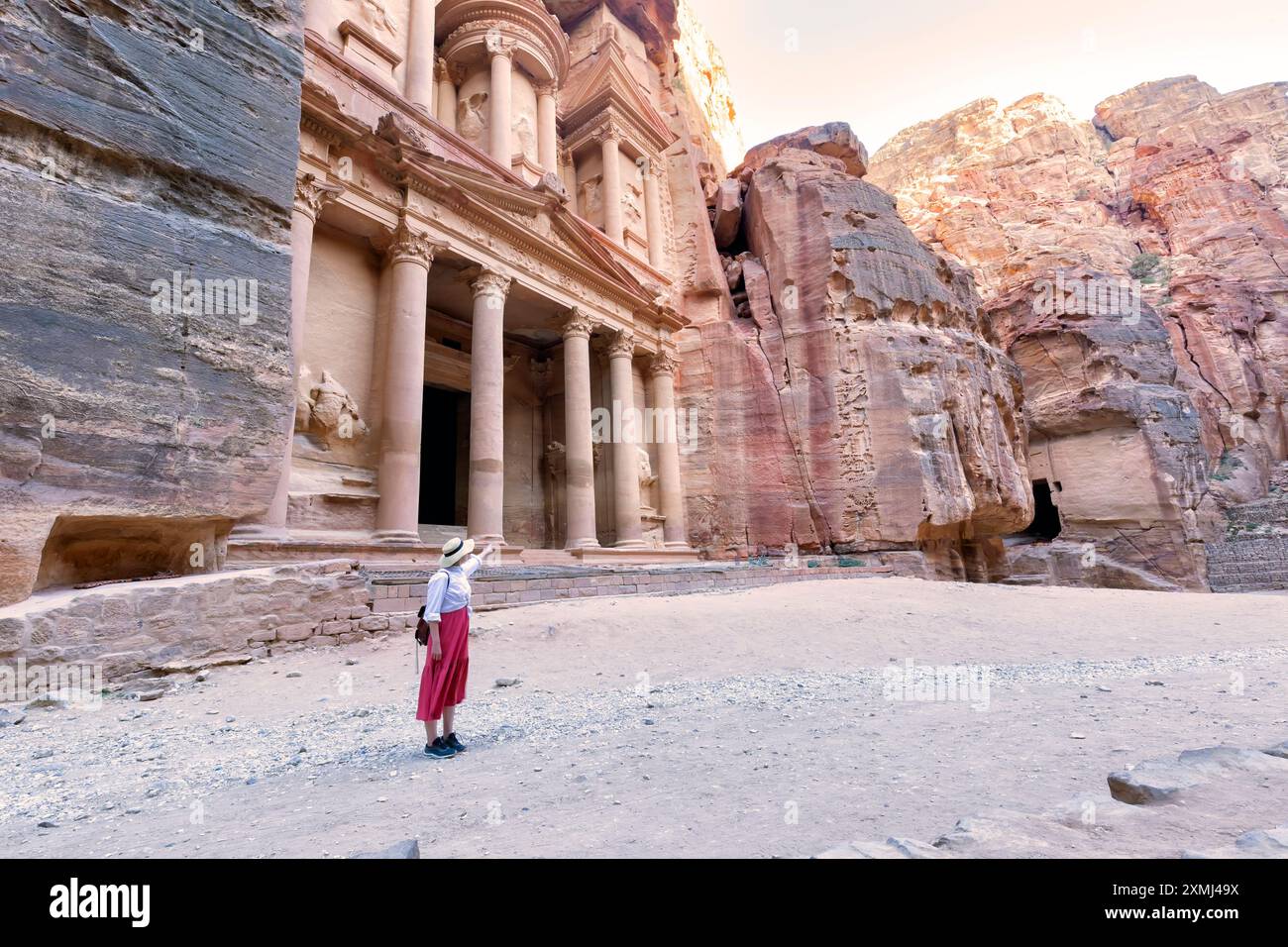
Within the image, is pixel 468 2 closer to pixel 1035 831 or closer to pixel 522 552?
pixel 522 552

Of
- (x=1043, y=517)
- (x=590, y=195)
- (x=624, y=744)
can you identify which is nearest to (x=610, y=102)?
(x=590, y=195)

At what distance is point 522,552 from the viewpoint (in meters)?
13.1

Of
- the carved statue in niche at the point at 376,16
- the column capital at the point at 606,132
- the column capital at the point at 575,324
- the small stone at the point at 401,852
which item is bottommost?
the small stone at the point at 401,852

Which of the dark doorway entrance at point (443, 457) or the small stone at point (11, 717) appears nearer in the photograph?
the small stone at point (11, 717)

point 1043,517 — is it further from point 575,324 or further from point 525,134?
point 525,134

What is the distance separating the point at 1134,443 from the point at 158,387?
3206 centimetres

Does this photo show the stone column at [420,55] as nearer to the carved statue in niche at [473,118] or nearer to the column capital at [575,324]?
the carved statue in niche at [473,118]

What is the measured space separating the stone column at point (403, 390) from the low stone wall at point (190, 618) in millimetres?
4223

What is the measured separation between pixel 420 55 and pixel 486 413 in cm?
1093

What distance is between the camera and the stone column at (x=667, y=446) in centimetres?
1784

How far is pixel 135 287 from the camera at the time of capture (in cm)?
543

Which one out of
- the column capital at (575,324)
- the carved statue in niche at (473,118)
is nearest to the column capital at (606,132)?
the carved statue in niche at (473,118)

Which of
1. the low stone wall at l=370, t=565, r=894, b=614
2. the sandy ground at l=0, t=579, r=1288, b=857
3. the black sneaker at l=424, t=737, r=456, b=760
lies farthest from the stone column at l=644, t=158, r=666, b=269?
the black sneaker at l=424, t=737, r=456, b=760

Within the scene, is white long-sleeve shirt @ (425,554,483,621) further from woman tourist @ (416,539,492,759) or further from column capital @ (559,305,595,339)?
column capital @ (559,305,595,339)
